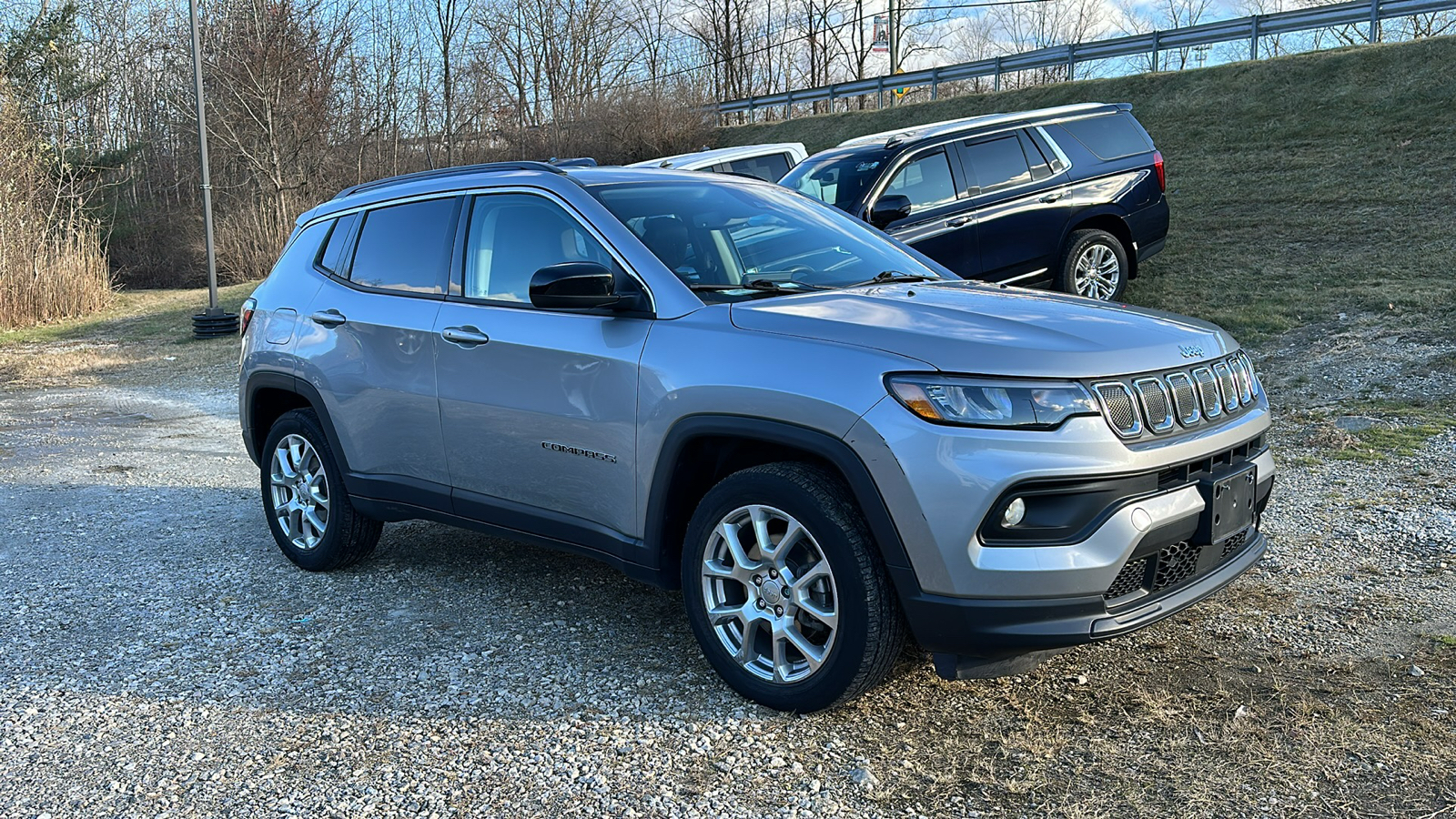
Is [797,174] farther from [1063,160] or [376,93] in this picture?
[376,93]

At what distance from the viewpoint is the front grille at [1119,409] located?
3240mm

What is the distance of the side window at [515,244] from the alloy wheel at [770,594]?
1.26m

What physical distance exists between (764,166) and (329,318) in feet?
32.3

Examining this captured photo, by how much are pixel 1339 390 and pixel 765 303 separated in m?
6.17

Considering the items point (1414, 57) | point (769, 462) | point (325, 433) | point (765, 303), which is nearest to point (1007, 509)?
point (769, 462)

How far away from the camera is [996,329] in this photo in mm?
3469

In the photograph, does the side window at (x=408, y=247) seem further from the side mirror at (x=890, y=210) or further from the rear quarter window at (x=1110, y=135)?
the rear quarter window at (x=1110, y=135)

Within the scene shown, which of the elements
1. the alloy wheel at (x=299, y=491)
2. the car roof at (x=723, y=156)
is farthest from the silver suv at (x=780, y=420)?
the car roof at (x=723, y=156)

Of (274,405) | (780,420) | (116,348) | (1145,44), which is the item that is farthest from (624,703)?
(1145,44)

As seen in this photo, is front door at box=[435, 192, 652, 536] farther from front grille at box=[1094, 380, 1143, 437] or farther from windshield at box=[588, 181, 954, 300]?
front grille at box=[1094, 380, 1143, 437]

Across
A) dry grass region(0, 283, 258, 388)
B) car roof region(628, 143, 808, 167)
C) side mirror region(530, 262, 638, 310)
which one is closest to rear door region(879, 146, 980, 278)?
car roof region(628, 143, 808, 167)

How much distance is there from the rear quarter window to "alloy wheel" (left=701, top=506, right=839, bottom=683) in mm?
8152

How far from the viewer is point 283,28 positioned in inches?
1150

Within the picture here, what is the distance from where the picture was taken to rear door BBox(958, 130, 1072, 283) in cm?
1010
